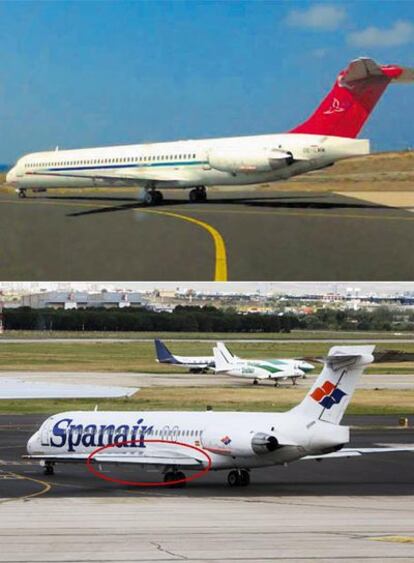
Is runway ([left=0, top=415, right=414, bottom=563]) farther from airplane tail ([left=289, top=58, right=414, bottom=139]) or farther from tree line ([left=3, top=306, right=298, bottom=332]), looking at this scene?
tree line ([left=3, top=306, right=298, bottom=332])

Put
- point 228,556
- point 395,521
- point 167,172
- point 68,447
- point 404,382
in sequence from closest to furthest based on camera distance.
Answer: point 228,556 < point 395,521 < point 68,447 < point 167,172 < point 404,382

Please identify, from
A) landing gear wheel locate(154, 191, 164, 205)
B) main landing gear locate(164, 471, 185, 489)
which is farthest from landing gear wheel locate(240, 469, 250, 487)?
landing gear wheel locate(154, 191, 164, 205)

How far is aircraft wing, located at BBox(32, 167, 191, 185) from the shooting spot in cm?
6284

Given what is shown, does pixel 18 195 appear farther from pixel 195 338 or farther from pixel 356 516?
pixel 195 338

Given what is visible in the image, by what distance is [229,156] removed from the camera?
196 ft

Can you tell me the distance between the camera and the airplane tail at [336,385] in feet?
152

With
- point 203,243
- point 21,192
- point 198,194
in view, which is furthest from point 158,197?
point 203,243

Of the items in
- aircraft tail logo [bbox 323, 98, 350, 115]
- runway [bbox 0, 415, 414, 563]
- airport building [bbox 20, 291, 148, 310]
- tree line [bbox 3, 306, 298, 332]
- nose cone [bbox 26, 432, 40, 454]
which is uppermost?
aircraft tail logo [bbox 323, 98, 350, 115]

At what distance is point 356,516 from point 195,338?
324 feet

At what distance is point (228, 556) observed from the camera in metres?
31.6

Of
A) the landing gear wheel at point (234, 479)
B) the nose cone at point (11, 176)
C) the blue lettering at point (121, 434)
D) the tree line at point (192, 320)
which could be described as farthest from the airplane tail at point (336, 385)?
the tree line at point (192, 320)

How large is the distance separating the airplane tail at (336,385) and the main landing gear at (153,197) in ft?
63.2

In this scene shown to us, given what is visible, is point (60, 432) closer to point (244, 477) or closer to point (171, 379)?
point (244, 477)

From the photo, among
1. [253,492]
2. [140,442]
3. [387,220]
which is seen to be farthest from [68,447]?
[387,220]
